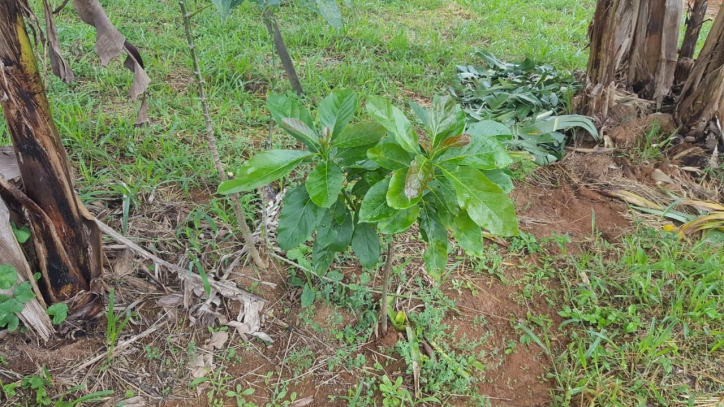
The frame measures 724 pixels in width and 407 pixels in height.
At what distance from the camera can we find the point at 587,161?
2.67 metres

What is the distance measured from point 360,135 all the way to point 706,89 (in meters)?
2.41

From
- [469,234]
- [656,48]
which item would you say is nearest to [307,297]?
[469,234]

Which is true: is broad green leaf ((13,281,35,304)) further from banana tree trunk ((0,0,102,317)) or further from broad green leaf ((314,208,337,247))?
broad green leaf ((314,208,337,247))

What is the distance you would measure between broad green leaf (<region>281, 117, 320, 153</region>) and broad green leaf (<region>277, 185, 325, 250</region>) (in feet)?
0.55

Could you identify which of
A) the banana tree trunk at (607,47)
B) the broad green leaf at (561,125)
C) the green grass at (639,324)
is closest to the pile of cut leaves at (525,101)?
the broad green leaf at (561,125)

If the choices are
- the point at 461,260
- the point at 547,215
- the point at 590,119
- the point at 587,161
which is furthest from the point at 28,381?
the point at 590,119

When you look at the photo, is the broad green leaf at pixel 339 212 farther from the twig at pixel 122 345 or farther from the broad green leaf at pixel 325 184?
the twig at pixel 122 345

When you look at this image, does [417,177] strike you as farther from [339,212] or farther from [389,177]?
[339,212]

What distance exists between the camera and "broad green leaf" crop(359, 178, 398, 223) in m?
1.23

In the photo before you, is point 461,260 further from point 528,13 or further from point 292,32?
point 528,13

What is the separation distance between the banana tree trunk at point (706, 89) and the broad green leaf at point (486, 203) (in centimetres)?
228

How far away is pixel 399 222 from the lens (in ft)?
4.06

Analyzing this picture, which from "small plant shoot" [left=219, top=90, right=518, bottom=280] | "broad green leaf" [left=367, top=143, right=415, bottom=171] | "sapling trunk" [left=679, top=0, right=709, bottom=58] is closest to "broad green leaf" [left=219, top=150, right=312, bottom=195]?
"small plant shoot" [left=219, top=90, right=518, bottom=280]

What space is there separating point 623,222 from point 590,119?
2.64 feet
